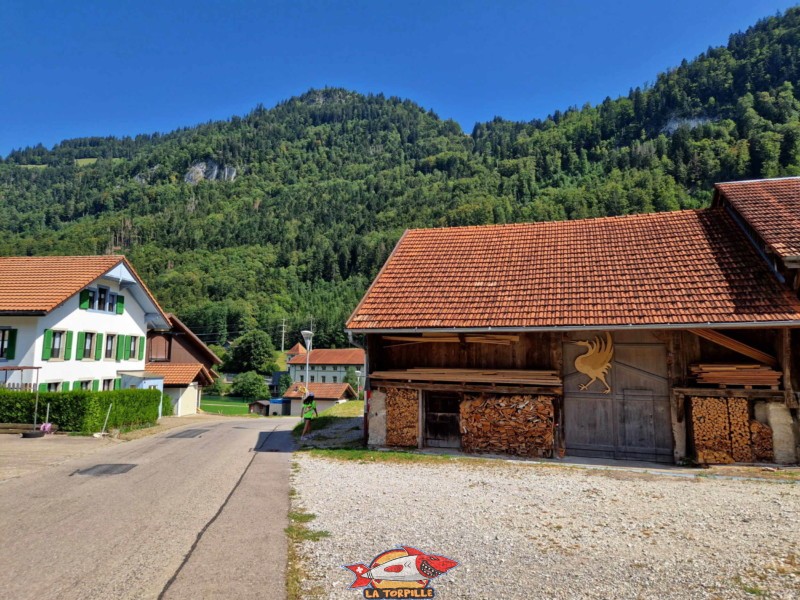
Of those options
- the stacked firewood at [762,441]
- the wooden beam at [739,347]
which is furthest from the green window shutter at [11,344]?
the stacked firewood at [762,441]

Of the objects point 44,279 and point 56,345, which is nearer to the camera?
point 56,345

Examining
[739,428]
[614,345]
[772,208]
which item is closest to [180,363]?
[614,345]

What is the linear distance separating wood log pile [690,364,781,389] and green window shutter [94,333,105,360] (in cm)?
2827

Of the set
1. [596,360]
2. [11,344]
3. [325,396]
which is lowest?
[325,396]

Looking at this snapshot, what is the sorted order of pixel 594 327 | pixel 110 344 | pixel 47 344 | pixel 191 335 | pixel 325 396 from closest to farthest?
pixel 594 327 → pixel 47 344 → pixel 110 344 → pixel 191 335 → pixel 325 396

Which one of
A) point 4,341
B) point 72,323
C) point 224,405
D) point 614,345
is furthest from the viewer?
point 224,405

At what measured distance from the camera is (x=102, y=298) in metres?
28.2

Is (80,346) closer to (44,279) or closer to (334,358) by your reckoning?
(44,279)

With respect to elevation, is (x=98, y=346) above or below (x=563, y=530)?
above

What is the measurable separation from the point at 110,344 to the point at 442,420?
2294cm

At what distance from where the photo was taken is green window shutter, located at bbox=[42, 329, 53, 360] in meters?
23.8

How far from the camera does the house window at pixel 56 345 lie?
2445 cm

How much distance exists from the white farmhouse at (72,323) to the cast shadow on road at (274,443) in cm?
1128

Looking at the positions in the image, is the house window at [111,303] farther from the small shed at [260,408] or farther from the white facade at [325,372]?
the white facade at [325,372]
